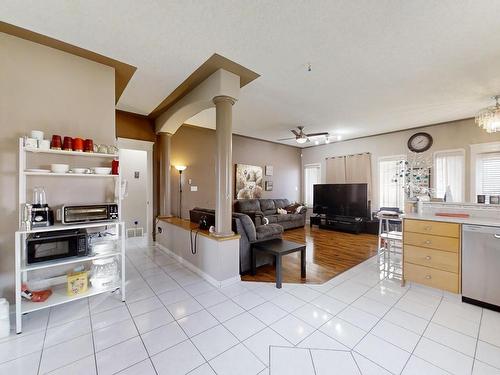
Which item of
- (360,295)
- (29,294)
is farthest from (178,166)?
(360,295)

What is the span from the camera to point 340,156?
723 cm

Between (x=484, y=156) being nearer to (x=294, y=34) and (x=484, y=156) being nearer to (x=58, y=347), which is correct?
(x=294, y=34)

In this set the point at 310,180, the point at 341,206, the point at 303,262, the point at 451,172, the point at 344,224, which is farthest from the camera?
the point at 310,180

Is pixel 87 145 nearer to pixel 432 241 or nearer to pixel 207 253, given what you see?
pixel 207 253

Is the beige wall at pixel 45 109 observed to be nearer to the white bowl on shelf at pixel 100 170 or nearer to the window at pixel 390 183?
the white bowl on shelf at pixel 100 170

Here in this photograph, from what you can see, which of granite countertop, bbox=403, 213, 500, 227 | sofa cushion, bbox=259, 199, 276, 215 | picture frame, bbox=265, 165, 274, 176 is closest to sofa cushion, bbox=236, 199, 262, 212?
sofa cushion, bbox=259, 199, 276, 215

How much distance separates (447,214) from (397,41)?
2312mm

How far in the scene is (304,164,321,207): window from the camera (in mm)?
8031

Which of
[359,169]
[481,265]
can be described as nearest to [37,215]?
[481,265]

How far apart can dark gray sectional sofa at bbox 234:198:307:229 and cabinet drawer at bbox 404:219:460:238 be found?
3652 millimetres

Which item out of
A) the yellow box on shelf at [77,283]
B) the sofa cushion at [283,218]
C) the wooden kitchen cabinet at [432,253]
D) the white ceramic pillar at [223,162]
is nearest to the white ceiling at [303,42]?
the white ceramic pillar at [223,162]

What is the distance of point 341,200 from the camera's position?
21.8 ft

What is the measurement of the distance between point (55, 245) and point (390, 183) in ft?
23.8

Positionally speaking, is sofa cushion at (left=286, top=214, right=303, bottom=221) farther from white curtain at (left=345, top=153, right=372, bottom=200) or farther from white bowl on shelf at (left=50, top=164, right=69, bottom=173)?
white bowl on shelf at (left=50, top=164, right=69, bottom=173)
